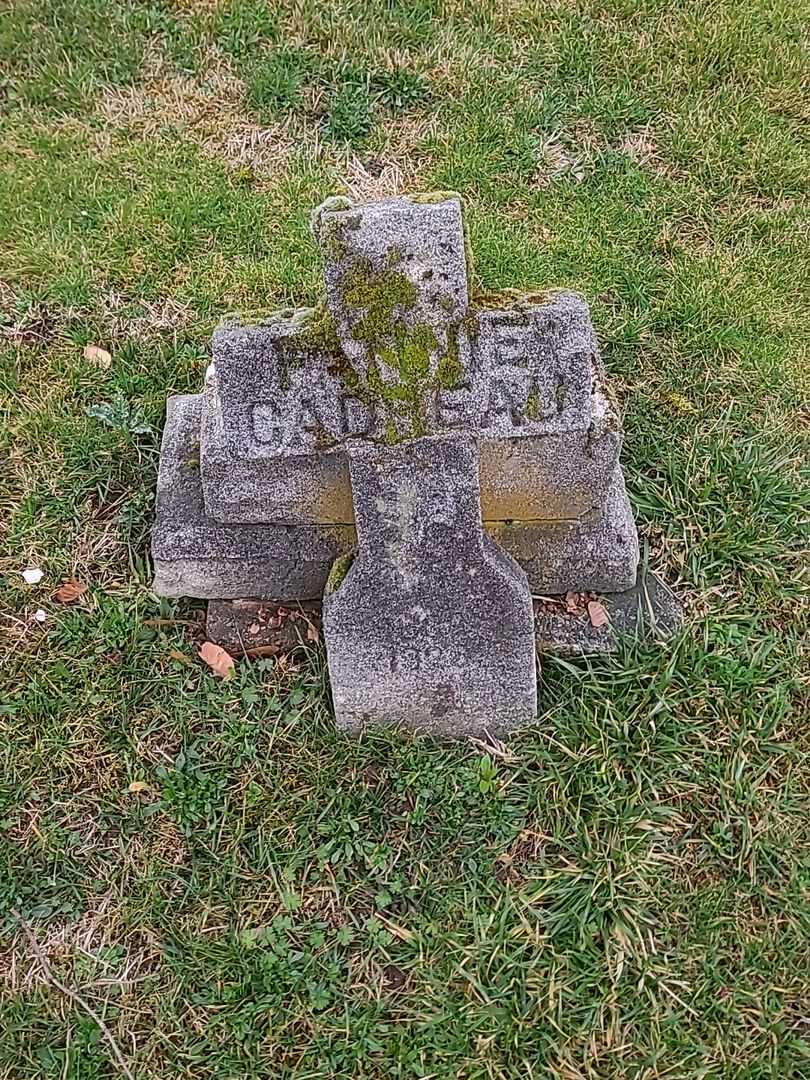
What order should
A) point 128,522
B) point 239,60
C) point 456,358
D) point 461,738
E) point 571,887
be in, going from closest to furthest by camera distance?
point 456,358
point 571,887
point 461,738
point 128,522
point 239,60

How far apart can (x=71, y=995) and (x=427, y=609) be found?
4.36ft

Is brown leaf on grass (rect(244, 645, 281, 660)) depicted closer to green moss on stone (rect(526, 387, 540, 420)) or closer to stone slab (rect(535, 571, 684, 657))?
stone slab (rect(535, 571, 684, 657))

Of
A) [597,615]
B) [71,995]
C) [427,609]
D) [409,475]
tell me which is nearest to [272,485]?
[409,475]

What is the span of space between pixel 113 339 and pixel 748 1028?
3181 millimetres

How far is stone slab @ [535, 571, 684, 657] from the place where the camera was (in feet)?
9.62

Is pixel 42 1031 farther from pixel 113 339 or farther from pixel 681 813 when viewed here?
pixel 113 339

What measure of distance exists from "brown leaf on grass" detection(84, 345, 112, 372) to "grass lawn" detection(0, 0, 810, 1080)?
2 cm

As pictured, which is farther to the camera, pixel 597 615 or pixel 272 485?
pixel 597 615

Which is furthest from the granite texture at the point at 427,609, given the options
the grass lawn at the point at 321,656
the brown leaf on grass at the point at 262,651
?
the brown leaf on grass at the point at 262,651

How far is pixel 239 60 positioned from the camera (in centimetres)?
471

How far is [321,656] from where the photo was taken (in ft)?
9.70

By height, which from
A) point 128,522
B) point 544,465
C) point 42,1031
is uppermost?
point 544,465

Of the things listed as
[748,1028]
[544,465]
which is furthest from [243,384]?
[748,1028]

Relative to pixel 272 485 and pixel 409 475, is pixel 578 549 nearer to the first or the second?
pixel 409 475
